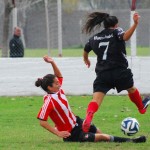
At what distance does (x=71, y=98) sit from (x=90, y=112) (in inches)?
279

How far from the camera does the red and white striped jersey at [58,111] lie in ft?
32.0

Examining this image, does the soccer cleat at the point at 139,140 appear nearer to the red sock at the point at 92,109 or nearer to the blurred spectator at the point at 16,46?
the red sock at the point at 92,109

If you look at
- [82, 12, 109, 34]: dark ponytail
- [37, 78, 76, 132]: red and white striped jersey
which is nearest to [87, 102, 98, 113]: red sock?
[37, 78, 76, 132]: red and white striped jersey

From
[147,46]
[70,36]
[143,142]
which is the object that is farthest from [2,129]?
[70,36]

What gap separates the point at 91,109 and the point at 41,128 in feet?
5.90

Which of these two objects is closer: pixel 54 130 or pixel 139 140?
pixel 54 130

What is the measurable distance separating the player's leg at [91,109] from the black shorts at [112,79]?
0.32 feet

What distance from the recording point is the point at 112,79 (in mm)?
10469

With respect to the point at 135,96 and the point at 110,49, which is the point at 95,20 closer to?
the point at 110,49

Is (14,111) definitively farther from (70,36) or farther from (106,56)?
(70,36)

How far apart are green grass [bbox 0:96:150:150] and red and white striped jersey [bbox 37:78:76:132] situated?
0.26 m

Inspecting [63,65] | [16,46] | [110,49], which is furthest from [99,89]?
[16,46]

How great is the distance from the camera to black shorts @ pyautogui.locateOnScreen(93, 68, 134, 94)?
34.3ft

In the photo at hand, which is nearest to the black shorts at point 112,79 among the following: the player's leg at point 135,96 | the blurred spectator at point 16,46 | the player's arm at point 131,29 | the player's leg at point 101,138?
the player's leg at point 135,96
